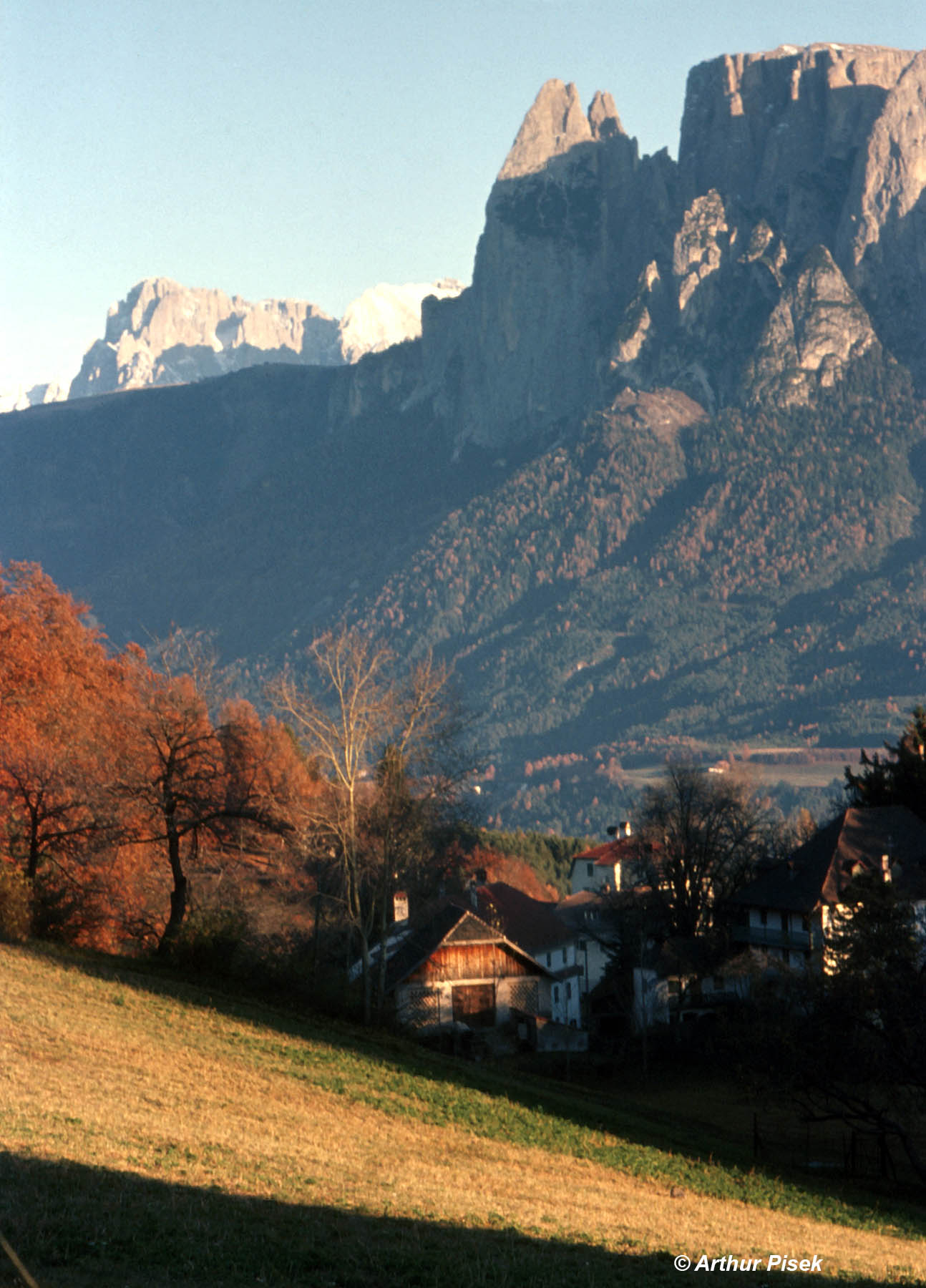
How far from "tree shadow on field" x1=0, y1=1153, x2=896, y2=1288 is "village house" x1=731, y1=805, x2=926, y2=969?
46.4 metres

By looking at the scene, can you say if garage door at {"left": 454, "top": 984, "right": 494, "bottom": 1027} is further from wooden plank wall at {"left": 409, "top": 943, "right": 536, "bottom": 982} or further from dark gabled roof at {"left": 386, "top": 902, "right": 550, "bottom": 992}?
dark gabled roof at {"left": 386, "top": 902, "right": 550, "bottom": 992}

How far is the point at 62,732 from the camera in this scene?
1766 inches

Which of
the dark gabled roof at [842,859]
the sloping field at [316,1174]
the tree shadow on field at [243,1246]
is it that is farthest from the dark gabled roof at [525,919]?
the tree shadow on field at [243,1246]

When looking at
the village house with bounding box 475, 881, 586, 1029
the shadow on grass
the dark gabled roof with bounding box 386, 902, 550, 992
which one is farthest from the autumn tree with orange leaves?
the village house with bounding box 475, 881, 586, 1029

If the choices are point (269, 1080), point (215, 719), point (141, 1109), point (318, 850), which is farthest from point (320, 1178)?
point (215, 719)

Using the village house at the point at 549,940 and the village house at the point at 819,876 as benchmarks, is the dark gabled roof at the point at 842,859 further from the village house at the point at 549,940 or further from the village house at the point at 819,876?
the village house at the point at 549,940

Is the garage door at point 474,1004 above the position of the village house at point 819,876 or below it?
below

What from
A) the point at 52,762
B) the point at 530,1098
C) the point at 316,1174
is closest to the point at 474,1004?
the point at 52,762

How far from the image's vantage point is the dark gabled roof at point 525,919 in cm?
7762

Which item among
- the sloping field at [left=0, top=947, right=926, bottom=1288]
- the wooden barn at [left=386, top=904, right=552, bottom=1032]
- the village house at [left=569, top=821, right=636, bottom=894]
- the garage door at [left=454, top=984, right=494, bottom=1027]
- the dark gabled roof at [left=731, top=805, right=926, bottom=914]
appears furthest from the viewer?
the village house at [left=569, top=821, right=636, bottom=894]

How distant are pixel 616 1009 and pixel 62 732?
3945cm

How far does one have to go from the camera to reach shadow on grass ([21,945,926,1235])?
2488cm

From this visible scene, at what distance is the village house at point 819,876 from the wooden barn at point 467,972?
10789 mm

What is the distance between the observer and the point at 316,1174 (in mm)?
16484
